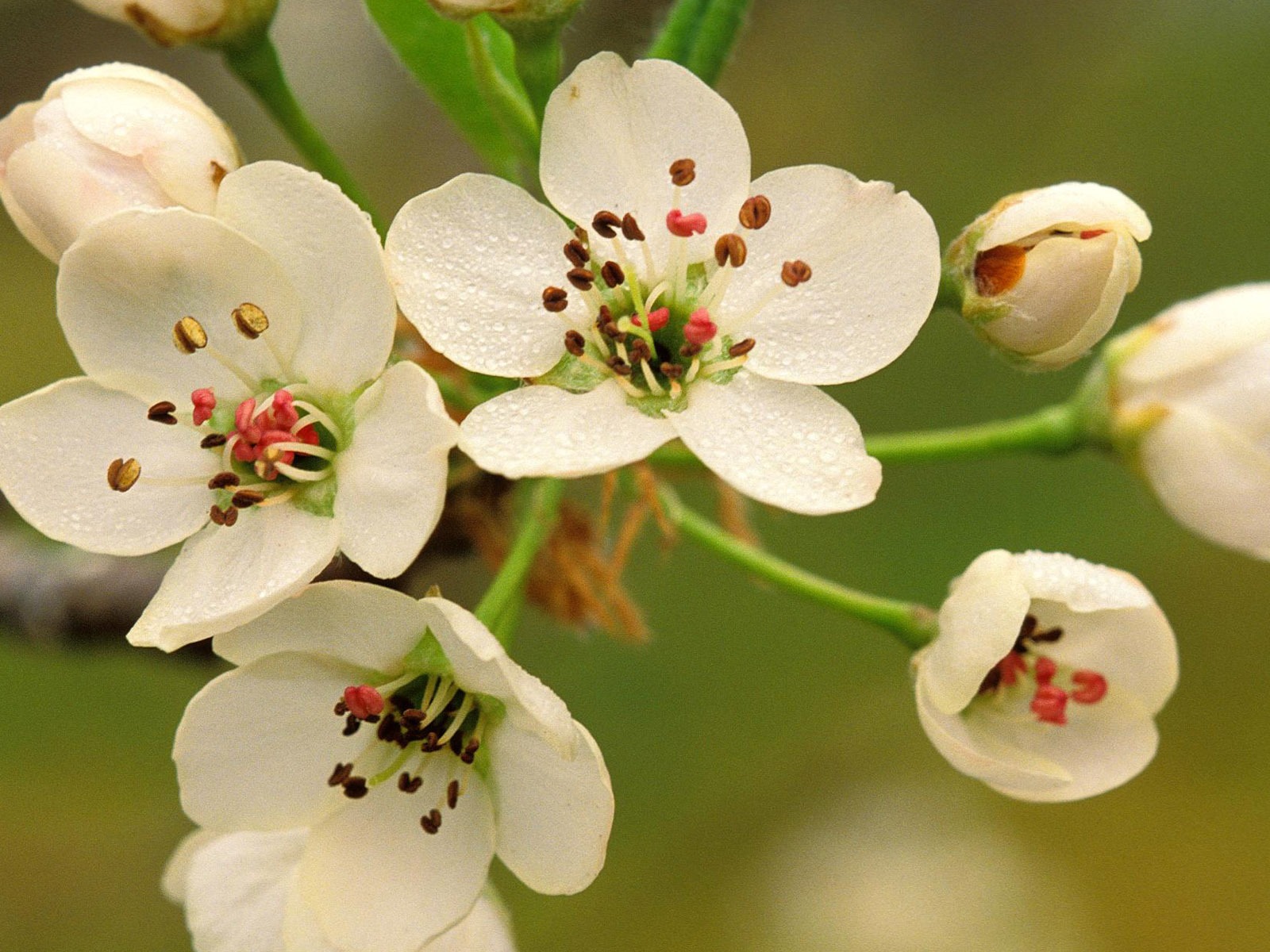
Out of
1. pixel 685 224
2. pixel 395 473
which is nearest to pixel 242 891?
pixel 395 473

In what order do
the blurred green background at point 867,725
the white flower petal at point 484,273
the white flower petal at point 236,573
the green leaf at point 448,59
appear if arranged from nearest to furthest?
the white flower petal at point 236,573, the white flower petal at point 484,273, the green leaf at point 448,59, the blurred green background at point 867,725

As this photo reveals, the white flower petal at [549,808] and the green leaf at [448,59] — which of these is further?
the green leaf at [448,59]

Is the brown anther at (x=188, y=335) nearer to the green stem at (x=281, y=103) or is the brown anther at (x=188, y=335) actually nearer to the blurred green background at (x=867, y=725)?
the green stem at (x=281, y=103)

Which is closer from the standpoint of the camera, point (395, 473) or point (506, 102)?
point (395, 473)

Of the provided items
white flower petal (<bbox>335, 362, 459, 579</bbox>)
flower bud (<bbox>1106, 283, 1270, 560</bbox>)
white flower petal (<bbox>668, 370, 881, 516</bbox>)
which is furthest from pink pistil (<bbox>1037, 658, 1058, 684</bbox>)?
white flower petal (<bbox>335, 362, 459, 579</bbox>)

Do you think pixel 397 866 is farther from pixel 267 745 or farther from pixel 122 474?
pixel 122 474

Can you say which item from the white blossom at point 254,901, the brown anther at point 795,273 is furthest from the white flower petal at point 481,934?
the brown anther at point 795,273
